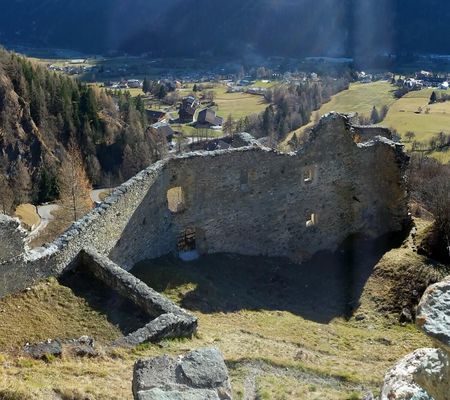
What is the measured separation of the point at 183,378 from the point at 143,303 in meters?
8.84

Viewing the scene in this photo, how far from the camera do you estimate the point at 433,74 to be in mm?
184625

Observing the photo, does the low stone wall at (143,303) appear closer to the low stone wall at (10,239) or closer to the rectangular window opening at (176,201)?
the low stone wall at (10,239)

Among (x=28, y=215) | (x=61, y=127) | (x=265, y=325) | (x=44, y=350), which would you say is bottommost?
(x=28, y=215)

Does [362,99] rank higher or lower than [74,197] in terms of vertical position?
higher

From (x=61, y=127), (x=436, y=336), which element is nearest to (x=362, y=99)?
(x=61, y=127)

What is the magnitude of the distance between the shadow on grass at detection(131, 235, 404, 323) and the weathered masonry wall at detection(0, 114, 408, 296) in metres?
0.66

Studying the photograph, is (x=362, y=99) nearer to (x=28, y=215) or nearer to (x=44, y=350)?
(x=28, y=215)

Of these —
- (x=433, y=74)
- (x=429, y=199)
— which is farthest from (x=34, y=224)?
(x=433, y=74)

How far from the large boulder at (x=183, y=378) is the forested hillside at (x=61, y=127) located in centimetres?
7219

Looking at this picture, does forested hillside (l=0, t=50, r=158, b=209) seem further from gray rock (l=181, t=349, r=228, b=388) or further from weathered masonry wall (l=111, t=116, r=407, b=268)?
gray rock (l=181, t=349, r=228, b=388)

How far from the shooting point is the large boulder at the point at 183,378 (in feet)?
31.0

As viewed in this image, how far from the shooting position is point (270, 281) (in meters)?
25.0

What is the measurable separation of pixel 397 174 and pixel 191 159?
10.7m

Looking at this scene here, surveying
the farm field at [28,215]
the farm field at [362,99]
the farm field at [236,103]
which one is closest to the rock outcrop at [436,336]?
the farm field at [28,215]
